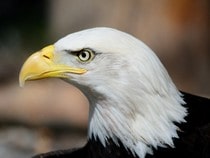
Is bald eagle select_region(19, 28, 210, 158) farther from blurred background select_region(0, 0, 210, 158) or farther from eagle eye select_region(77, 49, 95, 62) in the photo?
blurred background select_region(0, 0, 210, 158)

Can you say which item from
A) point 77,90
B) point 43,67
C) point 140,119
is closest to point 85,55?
point 43,67

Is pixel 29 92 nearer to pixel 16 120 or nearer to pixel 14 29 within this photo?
pixel 16 120

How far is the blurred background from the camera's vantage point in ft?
24.1

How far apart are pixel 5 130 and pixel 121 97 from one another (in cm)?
368

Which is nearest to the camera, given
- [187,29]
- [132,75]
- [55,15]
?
[132,75]

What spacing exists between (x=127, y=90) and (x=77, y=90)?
3514 mm

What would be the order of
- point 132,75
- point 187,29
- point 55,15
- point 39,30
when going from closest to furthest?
point 132,75 < point 187,29 < point 55,15 < point 39,30

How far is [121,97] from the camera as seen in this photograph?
3.99m

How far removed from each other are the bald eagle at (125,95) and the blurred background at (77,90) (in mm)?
3064

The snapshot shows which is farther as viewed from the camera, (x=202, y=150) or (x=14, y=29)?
(x=14, y=29)

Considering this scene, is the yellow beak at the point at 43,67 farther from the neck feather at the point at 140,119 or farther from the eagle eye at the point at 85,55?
the neck feather at the point at 140,119

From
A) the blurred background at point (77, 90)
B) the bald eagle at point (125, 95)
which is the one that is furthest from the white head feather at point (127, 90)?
the blurred background at point (77, 90)

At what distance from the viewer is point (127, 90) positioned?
3977 millimetres

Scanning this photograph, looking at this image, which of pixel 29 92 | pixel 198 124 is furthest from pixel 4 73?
pixel 198 124
